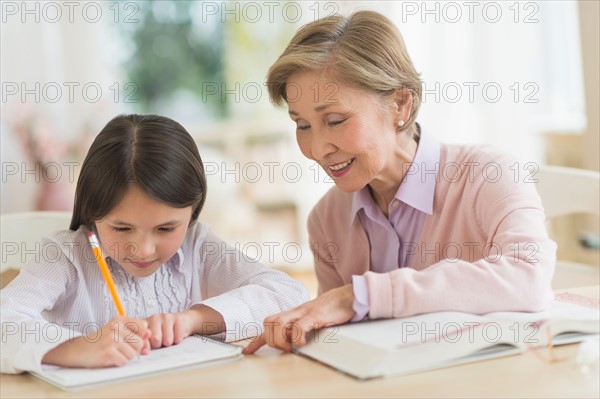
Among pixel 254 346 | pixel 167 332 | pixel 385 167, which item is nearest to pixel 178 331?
pixel 167 332

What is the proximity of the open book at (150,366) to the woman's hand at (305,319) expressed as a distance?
0.05 m

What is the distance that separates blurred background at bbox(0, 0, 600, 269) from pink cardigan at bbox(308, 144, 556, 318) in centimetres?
130

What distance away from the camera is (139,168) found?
4.61ft

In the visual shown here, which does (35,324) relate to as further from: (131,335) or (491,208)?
(491,208)

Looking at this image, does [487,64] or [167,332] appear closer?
[167,332]

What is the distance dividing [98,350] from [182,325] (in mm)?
173

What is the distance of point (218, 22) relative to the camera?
18.8ft

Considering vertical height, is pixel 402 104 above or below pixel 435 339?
above

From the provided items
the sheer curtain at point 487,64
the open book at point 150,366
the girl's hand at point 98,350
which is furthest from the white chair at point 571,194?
the sheer curtain at point 487,64

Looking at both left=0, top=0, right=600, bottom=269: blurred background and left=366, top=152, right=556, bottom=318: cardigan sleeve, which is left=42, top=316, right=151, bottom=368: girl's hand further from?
left=0, top=0, right=600, bottom=269: blurred background

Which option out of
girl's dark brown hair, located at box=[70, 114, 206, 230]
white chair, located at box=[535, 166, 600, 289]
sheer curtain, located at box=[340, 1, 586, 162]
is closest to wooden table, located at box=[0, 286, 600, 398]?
girl's dark brown hair, located at box=[70, 114, 206, 230]

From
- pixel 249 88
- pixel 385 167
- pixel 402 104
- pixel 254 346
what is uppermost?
pixel 249 88

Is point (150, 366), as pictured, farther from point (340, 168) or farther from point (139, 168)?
point (340, 168)

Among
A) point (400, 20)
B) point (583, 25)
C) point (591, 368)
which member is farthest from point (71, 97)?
point (591, 368)
